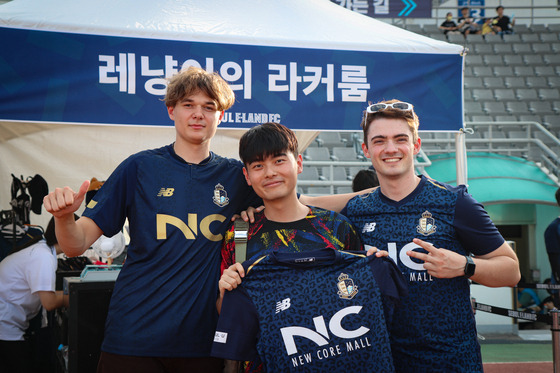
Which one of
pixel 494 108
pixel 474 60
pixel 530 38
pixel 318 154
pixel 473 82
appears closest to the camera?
pixel 318 154

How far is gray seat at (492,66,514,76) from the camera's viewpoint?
15530 millimetres

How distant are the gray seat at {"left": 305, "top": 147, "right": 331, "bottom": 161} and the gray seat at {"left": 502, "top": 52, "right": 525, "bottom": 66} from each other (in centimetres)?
800

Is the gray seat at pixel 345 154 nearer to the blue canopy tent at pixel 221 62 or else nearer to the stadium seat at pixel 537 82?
the stadium seat at pixel 537 82

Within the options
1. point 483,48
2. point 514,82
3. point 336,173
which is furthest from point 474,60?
point 336,173

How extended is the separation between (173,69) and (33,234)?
5.01 feet

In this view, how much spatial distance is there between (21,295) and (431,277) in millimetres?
2855

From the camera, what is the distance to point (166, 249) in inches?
82.5

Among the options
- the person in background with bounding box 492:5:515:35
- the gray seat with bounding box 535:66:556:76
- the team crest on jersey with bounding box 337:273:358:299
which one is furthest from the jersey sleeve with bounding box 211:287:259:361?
the person in background with bounding box 492:5:515:35

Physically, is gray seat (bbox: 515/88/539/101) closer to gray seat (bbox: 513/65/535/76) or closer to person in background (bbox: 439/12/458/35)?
gray seat (bbox: 513/65/535/76)

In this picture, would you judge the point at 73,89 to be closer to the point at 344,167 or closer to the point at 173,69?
the point at 173,69

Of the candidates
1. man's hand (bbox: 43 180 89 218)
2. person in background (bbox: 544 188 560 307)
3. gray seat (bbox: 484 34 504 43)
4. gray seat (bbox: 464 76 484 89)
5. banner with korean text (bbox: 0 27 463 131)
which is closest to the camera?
man's hand (bbox: 43 180 89 218)

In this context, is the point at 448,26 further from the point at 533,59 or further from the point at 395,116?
the point at 395,116

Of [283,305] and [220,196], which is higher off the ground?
[220,196]

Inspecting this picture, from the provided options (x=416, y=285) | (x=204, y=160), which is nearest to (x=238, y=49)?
(x=204, y=160)
